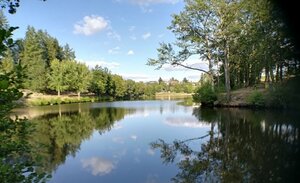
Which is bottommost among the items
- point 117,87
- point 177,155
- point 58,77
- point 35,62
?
point 177,155

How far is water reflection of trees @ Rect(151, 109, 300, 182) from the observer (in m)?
6.40

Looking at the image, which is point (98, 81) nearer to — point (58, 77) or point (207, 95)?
point (58, 77)

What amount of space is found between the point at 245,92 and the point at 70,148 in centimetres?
2083

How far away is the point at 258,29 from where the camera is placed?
18.2 metres

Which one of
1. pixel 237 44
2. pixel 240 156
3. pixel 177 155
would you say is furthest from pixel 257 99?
pixel 240 156

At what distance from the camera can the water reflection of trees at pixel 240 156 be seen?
21.0ft

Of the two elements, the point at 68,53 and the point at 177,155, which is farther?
the point at 68,53

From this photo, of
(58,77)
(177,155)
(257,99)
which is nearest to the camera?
(177,155)

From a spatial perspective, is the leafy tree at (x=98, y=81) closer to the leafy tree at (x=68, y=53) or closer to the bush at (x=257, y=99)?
the leafy tree at (x=68, y=53)

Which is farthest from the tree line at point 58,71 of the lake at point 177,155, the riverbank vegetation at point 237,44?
the lake at point 177,155

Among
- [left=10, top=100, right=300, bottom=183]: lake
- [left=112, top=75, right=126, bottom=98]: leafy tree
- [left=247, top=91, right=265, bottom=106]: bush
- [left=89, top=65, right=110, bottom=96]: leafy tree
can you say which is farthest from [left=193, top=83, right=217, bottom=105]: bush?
[left=112, top=75, right=126, bottom=98]: leafy tree

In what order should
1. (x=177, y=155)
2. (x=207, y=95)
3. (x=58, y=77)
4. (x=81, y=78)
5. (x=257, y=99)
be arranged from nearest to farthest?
(x=177, y=155), (x=257, y=99), (x=207, y=95), (x=58, y=77), (x=81, y=78)

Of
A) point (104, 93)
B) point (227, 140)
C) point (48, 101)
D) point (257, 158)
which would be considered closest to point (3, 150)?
point (257, 158)

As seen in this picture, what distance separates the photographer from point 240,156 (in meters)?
8.19
